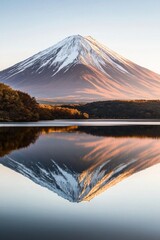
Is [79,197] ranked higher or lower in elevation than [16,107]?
lower

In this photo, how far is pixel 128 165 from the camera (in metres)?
8.23

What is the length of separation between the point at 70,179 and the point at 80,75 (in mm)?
131889

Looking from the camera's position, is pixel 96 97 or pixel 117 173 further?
pixel 96 97

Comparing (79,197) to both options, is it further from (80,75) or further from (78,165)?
(80,75)

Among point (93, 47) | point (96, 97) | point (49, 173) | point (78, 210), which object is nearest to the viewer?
point (78, 210)

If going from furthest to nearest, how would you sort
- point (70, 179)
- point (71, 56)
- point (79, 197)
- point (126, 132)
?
1. point (71, 56)
2. point (126, 132)
3. point (70, 179)
4. point (79, 197)

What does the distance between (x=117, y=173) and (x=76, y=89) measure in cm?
12160

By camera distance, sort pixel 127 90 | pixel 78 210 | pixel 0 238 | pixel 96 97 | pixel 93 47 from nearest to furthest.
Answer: pixel 0 238, pixel 78 210, pixel 96 97, pixel 127 90, pixel 93 47

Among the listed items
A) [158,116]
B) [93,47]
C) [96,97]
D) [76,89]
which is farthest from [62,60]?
[158,116]

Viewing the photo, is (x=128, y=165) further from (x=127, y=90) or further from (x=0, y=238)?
(x=127, y=90)

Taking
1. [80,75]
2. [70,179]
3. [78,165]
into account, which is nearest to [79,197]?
[70,179]

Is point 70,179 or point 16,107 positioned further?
point 16,107

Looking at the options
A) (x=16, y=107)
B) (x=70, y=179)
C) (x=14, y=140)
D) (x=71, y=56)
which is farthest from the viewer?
(x=71, y=56)

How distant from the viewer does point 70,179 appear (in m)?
6.58
